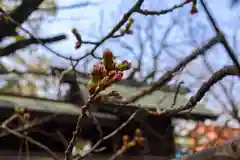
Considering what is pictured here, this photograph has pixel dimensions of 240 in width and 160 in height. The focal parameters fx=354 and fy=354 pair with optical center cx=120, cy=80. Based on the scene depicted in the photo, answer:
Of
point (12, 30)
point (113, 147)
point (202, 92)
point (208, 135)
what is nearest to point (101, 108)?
point (113, 147)

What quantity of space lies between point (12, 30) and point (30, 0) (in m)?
0.32

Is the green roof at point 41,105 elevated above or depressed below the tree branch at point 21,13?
below

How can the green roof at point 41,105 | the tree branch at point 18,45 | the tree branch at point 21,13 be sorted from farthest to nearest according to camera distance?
the green roof at point 41,105 < the tree branch at point 18,45 < the tree branch at point 21,13

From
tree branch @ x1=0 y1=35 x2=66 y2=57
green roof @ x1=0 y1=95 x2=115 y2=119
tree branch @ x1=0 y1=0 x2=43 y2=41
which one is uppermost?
tree branch @ x1=0 y1=0 x2=43 y2=41

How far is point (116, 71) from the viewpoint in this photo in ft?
2.59

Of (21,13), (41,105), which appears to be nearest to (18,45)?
(21,13)

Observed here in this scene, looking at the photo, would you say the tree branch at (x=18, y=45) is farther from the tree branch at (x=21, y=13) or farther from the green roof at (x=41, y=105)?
the green roof at (x=41, y=105)

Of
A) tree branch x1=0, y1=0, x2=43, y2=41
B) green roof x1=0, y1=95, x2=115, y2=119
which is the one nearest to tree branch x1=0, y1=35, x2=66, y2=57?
tree branch x1=0, y1=0, x2=43, y2=41

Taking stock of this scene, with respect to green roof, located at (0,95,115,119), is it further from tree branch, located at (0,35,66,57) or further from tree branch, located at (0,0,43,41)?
tree branch, located at (0,0,43,41)

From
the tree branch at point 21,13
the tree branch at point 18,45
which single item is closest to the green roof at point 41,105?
the tree branch at point 18,45

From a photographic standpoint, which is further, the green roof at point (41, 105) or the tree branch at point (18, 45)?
the green roof at point (41, 105)

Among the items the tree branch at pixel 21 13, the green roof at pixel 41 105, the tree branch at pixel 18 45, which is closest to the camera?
the tree branch at pixel 21 13

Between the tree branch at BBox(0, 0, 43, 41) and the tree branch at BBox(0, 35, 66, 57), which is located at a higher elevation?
the tree branch at BBox(0, 0, 43, 41)

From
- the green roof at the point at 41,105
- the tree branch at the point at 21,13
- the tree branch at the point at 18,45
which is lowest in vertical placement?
the green roof at the point at 41,105
